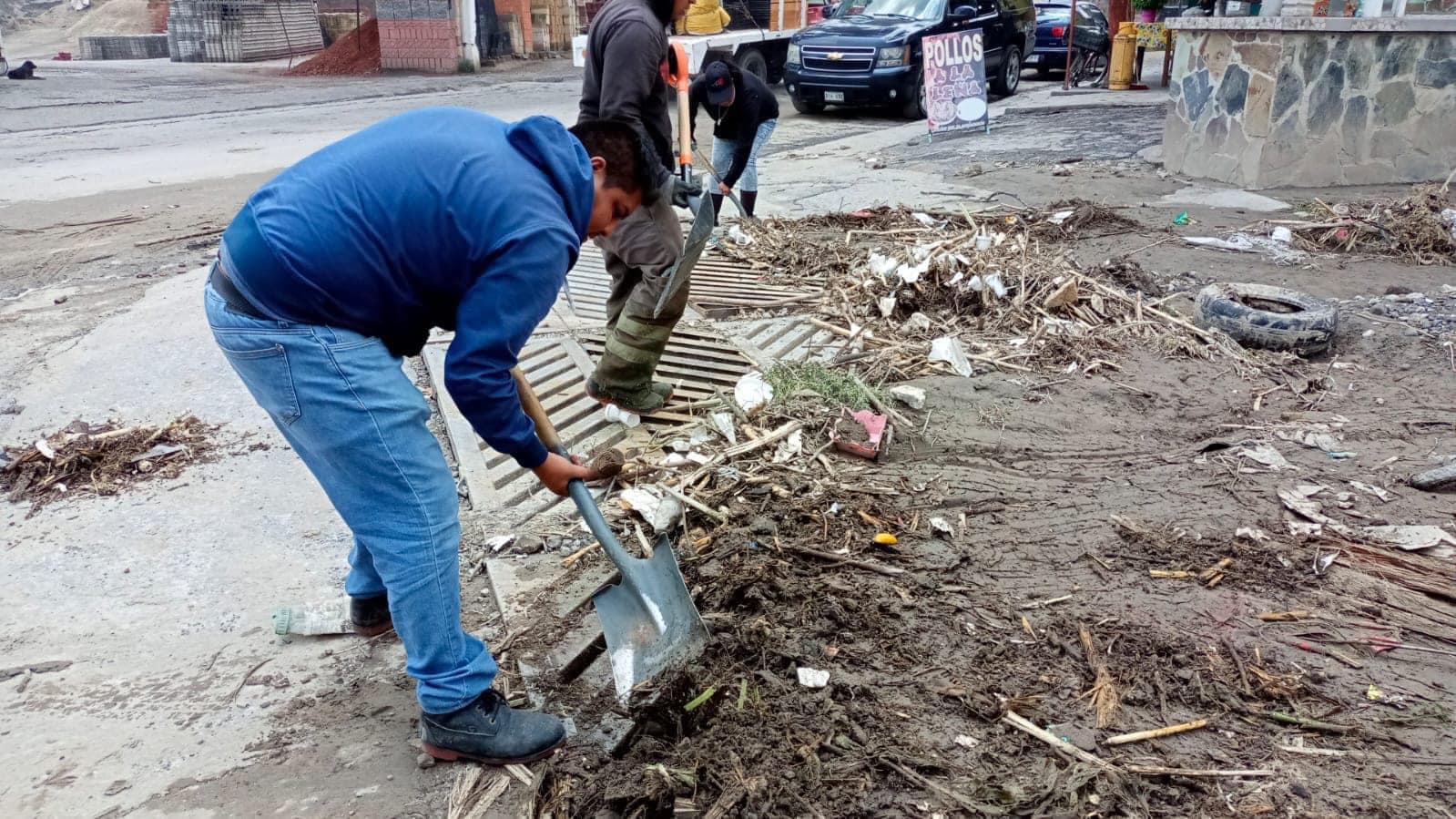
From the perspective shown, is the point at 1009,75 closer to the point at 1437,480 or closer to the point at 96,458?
the point at 1437,480

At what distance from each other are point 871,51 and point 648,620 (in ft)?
42.3

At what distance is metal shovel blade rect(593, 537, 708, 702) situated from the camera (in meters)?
2.89

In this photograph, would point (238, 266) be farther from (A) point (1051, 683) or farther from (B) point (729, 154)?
(B) point (729, 154)

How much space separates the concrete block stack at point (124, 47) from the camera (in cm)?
2897

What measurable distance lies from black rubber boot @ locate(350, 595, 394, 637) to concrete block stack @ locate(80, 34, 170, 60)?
32279mm

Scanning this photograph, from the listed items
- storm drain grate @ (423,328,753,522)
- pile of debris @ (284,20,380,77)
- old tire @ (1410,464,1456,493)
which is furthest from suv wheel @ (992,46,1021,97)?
pile of debris @ (284,20,380,77)

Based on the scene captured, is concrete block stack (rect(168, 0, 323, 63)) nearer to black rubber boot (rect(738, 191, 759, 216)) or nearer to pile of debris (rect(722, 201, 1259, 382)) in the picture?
black rubber boot (rect(738, 191, 759, 216))

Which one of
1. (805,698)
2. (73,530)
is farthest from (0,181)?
(805,698)

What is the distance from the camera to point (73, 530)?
391 centimetres

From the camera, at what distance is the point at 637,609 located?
3.01 metres

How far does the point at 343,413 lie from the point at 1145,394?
Result: 4024 mm

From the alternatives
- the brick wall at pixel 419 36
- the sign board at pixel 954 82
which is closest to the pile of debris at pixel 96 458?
the sign board at pixel 954 82

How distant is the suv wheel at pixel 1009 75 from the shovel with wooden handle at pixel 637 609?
51.3ft

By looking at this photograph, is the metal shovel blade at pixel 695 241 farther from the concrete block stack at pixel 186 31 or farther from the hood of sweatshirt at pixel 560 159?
the concrete block stack at pixel 186 31
